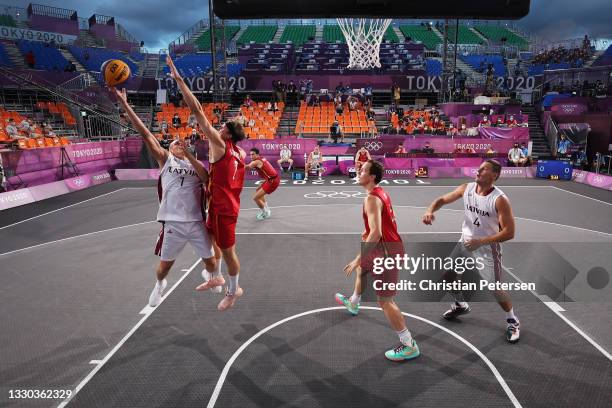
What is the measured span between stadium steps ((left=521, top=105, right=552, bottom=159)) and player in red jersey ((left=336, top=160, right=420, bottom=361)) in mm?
19925

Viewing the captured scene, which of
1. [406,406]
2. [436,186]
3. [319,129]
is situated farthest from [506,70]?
[406,406]

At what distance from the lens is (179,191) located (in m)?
4.58

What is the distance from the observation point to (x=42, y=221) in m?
10.6

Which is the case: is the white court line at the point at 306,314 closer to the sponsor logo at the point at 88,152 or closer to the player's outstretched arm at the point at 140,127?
the player's outstretched arm at the point at 140,127

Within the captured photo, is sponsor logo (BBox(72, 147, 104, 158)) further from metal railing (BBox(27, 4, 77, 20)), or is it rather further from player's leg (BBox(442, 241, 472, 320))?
metal railing (BBox(27, 4, 77, 20))

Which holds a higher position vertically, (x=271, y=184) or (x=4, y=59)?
(x=4, y=59)

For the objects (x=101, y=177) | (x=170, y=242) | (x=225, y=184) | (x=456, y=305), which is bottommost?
(x=456, y=305)

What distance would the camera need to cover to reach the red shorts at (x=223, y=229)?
4543 mm

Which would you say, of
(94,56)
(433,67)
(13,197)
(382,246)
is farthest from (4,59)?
(433,67)

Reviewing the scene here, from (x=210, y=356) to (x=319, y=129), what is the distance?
19308mm

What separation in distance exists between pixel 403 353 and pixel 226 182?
106 inches

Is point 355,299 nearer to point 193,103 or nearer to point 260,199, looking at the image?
point 193,103

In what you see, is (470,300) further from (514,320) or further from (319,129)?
(319,129)

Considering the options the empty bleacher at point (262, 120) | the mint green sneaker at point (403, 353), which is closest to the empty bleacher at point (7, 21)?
the empty bleacher at point (262, 120)
